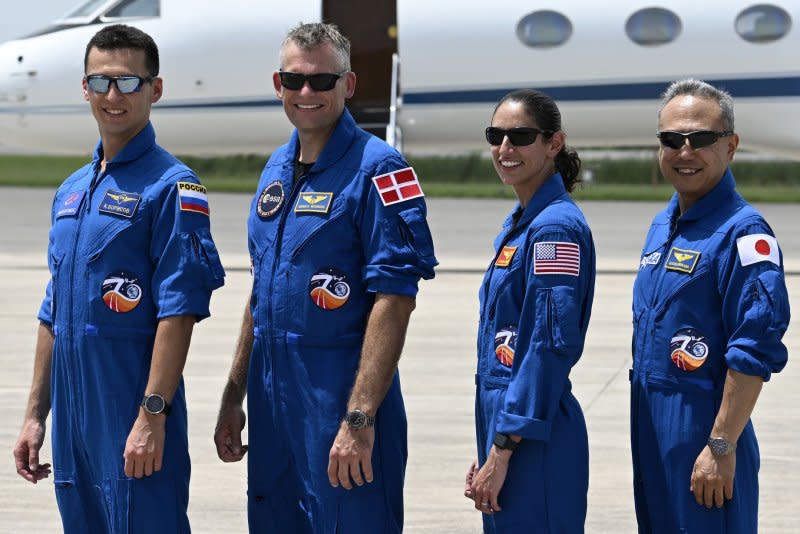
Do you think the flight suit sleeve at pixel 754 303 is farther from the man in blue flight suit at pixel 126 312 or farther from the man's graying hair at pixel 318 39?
the man in blue flight suit at pixel 126 312

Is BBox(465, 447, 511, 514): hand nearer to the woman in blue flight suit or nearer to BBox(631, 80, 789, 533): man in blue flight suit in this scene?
the woman in blue flight suit

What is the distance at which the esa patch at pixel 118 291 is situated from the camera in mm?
3562

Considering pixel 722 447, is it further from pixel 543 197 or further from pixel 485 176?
pixel 485 176

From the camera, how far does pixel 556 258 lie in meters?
3.37

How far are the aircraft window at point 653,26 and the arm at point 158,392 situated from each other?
38.2 feet

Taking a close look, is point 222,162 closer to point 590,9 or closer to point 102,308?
point 590,9

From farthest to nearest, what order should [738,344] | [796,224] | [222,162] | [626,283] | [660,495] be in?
[222,162], [796,224], [626,283], [660,495], [738,344]

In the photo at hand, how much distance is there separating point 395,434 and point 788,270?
402 inches

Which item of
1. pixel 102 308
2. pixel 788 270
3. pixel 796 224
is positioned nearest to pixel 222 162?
pixel 796 224

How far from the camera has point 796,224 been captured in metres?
18.2

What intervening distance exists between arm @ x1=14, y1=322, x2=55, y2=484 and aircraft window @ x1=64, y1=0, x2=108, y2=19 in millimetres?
12677

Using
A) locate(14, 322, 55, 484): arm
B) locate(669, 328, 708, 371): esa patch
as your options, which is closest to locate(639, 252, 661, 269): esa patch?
locate(669, 328, 708, 371): esa patch

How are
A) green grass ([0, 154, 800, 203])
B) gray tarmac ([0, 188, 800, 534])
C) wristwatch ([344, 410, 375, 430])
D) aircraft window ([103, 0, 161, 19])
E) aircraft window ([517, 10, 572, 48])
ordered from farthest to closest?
green grass ([0, 154, 800, 203])
aircraft window ([103, 0, 161, 19])
aircraft window ([517, 10, 572, 48])
gray tarmac ([0, 188, 800, 534])
wristwatch ([344, 410, 375, 430])

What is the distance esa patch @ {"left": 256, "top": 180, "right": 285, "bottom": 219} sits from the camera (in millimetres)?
3688
